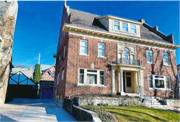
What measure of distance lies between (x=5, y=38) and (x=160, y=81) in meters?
17.7

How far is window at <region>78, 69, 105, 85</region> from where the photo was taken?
1425 centimetres

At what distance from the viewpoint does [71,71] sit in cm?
1392

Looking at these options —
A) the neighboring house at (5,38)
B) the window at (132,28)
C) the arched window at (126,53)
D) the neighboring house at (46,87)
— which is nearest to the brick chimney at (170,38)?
the window at (132,28)

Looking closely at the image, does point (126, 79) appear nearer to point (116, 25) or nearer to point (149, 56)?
point (149, 56)

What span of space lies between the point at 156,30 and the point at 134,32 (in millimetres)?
5467

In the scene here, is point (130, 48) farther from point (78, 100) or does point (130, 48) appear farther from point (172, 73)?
point (78, 100)

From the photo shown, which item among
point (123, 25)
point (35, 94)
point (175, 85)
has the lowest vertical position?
point (35, 94)

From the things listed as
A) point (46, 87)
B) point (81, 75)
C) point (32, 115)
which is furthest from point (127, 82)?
point (46, 87)

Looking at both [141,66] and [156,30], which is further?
[156,30]

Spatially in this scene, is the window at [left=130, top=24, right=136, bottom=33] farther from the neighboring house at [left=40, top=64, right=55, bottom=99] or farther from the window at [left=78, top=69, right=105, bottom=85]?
the neighboring house at [left=40, top=64, right=55, bottom=99]

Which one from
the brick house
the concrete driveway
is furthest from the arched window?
the concrete driveway

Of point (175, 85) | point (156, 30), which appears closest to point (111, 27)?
point (156, 30)

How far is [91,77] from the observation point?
1462 cm

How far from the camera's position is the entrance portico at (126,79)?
15016 millimetres
